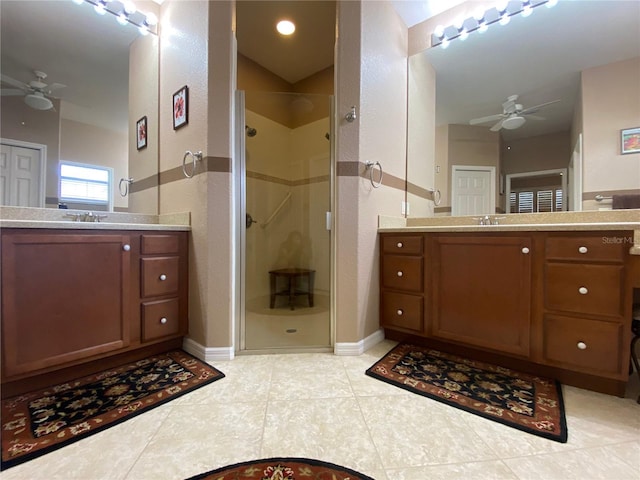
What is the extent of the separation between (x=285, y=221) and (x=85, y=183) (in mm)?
1506

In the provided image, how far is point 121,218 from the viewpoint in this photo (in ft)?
6.22

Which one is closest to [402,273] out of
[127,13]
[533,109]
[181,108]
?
[533,109]

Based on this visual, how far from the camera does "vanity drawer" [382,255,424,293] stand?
1.81 m

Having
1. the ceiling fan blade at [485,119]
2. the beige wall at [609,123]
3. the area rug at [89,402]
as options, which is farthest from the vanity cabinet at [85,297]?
the beige wall at [609,123]

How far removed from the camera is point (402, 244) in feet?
6.13

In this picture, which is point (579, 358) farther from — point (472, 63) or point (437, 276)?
point (472, 63)

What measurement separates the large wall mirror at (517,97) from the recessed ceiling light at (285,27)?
3.82 ft

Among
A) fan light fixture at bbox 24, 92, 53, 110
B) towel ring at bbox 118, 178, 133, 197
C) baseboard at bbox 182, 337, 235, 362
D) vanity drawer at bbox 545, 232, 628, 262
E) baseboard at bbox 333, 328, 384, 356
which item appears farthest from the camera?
towel ring at bbox 118, 178, 133, 197

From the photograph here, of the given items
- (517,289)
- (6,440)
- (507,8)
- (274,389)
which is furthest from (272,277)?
(507,8)

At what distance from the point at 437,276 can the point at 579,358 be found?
773 mm

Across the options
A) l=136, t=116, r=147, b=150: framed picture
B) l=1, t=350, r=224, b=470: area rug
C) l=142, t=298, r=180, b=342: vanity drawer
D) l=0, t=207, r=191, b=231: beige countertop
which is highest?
l=136, t=116, r=147, b=150: framed picture

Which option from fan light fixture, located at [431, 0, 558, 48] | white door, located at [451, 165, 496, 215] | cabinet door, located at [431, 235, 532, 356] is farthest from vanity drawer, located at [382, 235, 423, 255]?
fan light fixture, located at [431, 0, 558, 48]

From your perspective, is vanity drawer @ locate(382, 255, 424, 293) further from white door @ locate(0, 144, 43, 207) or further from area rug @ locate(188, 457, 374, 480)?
white door @ locate(0, 144, 43, 207)

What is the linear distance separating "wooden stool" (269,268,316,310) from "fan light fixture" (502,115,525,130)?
1968 millimetres
